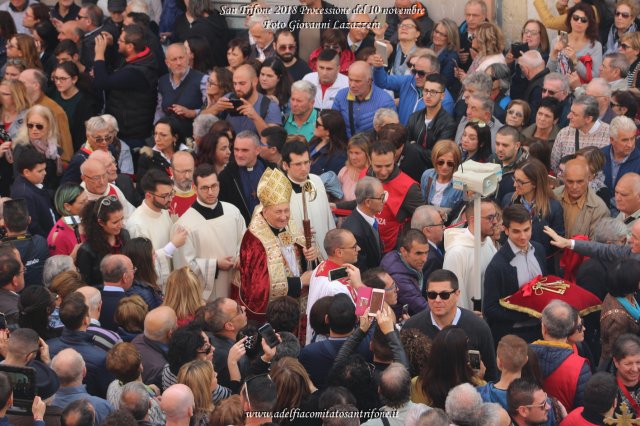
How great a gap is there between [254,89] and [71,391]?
5.55 m

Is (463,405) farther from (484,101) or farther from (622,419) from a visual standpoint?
(484,101)

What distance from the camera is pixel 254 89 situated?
42.2ft

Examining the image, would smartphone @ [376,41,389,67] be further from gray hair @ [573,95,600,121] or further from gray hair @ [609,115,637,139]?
gray hair @ [609,115,637,139]

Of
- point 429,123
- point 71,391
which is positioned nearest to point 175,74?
point 429,123

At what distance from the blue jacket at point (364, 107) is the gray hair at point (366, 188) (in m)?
2.40

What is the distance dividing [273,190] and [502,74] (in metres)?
3.85

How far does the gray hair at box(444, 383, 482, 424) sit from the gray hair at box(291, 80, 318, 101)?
565cm

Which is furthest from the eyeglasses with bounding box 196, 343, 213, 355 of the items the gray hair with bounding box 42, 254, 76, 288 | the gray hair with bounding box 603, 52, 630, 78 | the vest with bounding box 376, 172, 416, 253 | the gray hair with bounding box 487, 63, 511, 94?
the gray hair with bounding box 603, 52, 630, 78

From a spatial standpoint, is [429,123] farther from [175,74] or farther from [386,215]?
[175,74]

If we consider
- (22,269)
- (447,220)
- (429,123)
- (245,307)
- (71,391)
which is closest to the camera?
(71,391)

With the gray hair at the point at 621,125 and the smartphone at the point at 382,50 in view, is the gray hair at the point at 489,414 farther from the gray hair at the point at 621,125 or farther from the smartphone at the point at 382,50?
the smartphone at the point at 382,50

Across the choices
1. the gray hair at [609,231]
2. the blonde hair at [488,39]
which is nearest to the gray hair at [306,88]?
the blonde hair at [488,39]

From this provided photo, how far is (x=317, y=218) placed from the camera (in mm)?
10914

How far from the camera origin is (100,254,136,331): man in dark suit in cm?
933
